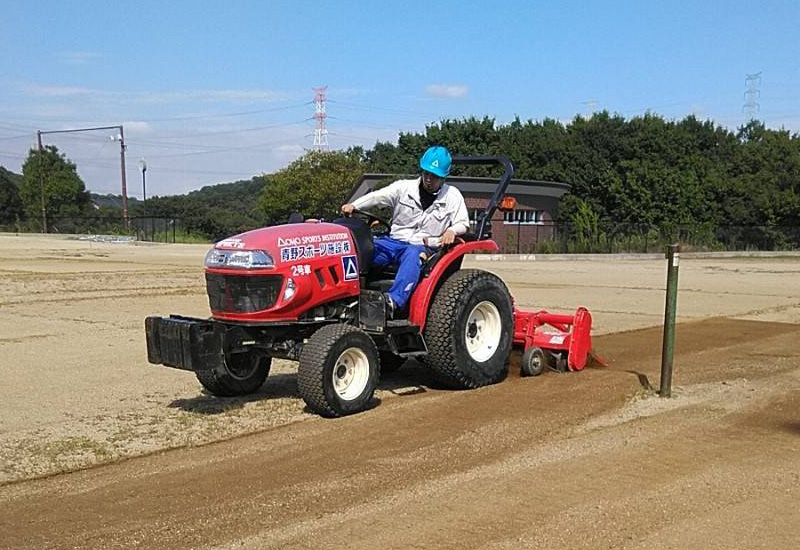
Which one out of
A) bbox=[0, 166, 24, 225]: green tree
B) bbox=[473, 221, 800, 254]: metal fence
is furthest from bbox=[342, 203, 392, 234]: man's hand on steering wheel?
bbox=[0, 166, 24, 225]: green tree

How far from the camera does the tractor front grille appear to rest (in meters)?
6.33

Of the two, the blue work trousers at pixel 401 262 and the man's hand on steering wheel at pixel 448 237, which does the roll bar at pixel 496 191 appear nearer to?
the man's hand on steering wheel at pixel 448 237

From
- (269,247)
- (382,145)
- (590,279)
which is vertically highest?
(382,145)

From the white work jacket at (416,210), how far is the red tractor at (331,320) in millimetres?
201

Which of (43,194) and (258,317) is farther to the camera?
(43,194)

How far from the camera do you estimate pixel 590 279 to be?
23031 mm

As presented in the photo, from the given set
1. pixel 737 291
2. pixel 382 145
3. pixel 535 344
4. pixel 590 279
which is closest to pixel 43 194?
pixel 382 145

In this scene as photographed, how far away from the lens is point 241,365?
723 cm

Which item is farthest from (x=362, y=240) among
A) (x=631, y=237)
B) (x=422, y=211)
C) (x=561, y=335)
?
(x=631, y=237)

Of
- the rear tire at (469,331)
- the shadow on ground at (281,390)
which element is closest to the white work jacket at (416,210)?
the rear tire at (469,331)

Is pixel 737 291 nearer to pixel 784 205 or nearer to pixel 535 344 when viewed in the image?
pixel 535 344

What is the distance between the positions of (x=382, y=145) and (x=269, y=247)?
2927 inches

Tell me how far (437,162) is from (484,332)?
161 centimetres

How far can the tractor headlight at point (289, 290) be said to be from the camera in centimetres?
637
